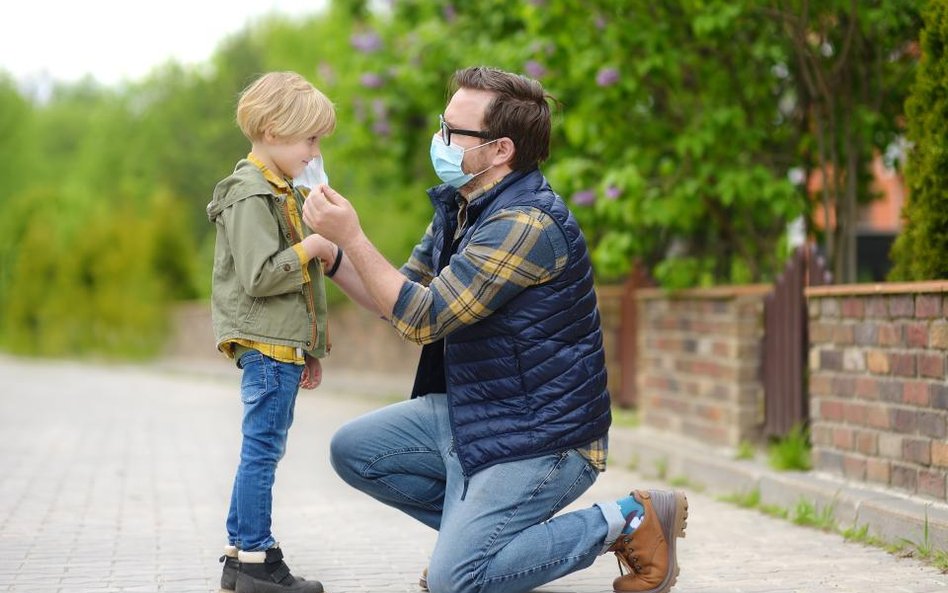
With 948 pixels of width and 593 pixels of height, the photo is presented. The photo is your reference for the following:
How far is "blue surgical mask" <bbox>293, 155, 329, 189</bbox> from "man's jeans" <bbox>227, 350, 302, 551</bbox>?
2.01 feet

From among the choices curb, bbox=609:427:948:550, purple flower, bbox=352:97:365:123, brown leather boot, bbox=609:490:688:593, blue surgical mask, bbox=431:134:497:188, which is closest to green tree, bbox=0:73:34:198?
purple flower, bbox=352:97:365:123

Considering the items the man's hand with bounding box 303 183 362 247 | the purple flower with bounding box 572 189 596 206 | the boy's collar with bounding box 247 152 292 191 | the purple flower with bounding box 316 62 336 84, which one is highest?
the purple flower with bounding box 316 62 336 84

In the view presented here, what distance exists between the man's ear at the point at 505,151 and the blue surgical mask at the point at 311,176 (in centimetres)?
62

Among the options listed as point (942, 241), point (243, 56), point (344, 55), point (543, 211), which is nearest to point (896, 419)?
point (942, 241)

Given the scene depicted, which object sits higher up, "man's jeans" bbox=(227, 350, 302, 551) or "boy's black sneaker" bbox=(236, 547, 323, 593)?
"man's jeans" bbox=(227, 350, 302, 551)

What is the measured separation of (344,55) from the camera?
55.5 feet

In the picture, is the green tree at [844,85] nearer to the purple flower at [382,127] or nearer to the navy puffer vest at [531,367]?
the navy puffer vest at [531,367]

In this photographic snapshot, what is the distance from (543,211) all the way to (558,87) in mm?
5939

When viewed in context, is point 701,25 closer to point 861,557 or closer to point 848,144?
point 848,144

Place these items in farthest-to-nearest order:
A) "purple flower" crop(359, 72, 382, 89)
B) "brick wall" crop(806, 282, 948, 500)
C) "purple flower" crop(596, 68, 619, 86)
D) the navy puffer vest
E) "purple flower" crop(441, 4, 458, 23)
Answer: "purple flower" crop(359, 72, 382, 89)
"purple flower" crop(441, 4, 458, 23)
"purple flower" crop(596, 68, 619, 86)
"brick wall" crop(806, 282, 948, 500)
the navy puffer vest

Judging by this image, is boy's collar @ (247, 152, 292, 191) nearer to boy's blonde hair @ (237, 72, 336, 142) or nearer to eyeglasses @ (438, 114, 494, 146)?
boy's blonde hair @ (237, 72, 336, 142)

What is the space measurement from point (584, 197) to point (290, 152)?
210 inches

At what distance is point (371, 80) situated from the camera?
14.7 meters

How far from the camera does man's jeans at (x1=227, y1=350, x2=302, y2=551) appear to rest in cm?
457
